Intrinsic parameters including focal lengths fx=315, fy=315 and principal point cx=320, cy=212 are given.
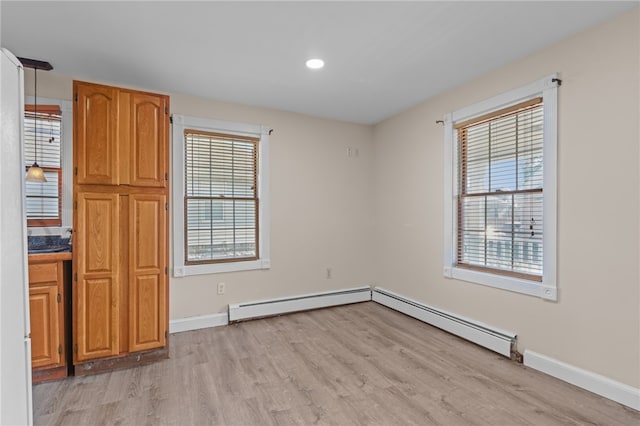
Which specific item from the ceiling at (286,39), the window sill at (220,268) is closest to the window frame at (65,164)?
the ceiling at (286,39)

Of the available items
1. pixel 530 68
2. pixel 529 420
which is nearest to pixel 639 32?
pixel 530 68

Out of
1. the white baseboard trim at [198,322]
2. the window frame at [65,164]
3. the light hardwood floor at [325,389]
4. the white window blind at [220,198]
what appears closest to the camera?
the light hardwood floor at [325,389]

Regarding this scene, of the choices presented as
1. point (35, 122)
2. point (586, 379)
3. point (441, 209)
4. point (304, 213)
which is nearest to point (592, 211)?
point (586, 379)

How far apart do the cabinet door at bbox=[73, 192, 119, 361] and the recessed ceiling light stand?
203cm

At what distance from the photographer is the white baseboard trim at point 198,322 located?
3.49 meters

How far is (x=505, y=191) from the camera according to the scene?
2986 mm

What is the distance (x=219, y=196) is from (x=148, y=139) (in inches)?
45.1

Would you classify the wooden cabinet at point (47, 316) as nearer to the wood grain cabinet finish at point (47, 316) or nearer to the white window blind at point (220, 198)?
the wood grain cabinet finish at point (47, 316)

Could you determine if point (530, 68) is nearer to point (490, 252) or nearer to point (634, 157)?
point (634, 157)

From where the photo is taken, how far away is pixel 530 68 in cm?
271

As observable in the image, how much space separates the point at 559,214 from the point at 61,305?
4063 mm

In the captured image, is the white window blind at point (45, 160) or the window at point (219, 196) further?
the window at point (219, 196)

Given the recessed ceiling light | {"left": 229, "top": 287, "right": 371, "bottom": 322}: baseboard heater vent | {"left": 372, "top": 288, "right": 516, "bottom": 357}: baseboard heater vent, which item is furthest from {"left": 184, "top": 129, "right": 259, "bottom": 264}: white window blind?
{"left": 372, "top": 288, "right": 516, "bottom": 357}: baseboard heater vent

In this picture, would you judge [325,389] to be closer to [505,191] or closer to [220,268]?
[220,268]
